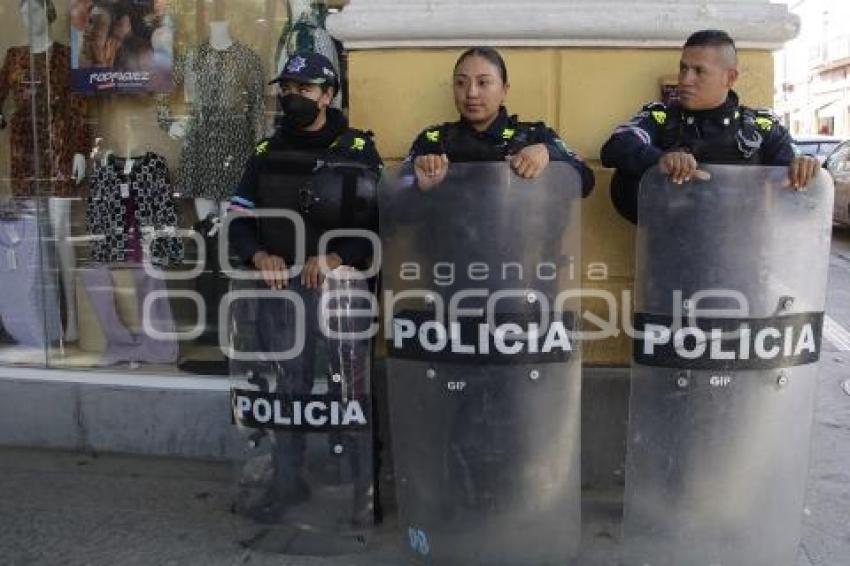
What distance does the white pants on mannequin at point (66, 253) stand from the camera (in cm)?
545

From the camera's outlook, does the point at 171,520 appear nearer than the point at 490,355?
No

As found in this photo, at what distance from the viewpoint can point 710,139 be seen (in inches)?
132

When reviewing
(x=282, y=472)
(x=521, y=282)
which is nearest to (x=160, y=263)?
(x=282, y=472)

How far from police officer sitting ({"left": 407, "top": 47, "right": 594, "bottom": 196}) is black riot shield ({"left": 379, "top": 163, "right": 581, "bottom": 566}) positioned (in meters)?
A: 0.09

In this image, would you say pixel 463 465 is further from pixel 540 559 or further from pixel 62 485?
pixel 62 485

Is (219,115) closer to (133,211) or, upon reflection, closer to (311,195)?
(133,211)

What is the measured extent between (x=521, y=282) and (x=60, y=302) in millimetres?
3465

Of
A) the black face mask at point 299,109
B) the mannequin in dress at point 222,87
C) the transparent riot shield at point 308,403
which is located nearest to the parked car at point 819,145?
the mannequin in dress at point 222,87

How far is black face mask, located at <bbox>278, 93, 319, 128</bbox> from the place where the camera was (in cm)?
354

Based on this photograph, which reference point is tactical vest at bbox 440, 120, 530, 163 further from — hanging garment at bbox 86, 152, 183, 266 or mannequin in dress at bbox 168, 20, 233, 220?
hanging garment at bbox 86, 152, 183, 266

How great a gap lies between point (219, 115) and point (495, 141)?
2.20m

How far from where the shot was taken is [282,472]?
12.0ft

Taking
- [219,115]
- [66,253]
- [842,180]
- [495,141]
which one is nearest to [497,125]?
[495,141]

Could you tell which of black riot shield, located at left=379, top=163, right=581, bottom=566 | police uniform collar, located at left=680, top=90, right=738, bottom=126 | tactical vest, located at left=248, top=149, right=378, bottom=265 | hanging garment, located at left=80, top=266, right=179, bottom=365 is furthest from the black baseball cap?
hanging garment, located at left=80, top=266, right=179, bottom=365
